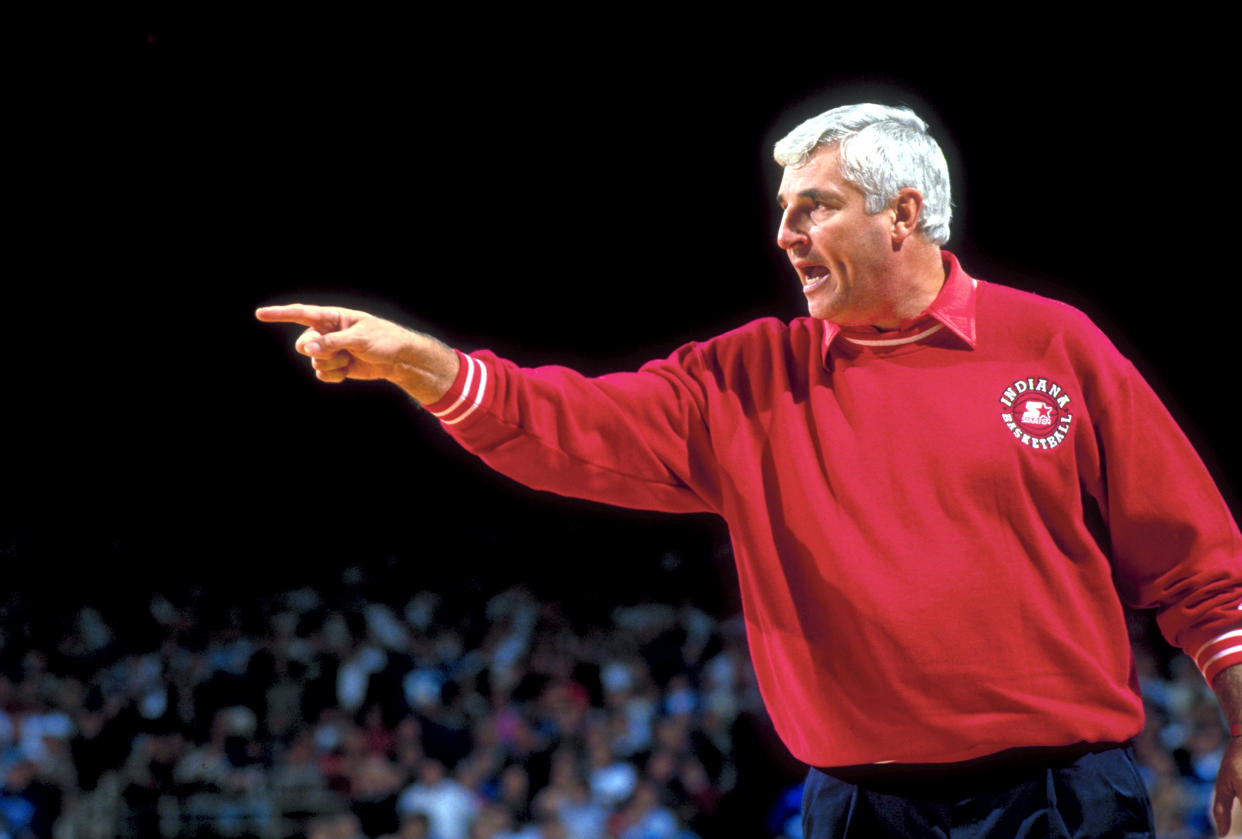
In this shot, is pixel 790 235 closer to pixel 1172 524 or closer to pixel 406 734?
pixel 1172 524

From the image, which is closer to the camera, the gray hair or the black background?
the gray hair

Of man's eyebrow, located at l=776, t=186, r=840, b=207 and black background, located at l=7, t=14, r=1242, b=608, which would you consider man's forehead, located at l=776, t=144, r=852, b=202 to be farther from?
black background, located at l=7, t=14, r=1242, b=608

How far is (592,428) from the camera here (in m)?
1.67

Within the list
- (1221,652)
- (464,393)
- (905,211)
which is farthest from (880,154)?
(1221,652)

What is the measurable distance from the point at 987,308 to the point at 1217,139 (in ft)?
24.8

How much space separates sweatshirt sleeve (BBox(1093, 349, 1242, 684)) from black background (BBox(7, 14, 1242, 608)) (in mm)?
6265

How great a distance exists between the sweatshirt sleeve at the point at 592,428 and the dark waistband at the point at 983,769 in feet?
1.43

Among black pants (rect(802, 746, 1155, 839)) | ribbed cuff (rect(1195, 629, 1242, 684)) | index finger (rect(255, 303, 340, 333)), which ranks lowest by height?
black pants (rect(802, 746, 1155, 839))

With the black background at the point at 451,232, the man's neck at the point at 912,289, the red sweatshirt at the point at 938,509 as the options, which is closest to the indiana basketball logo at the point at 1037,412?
the red sweatshirt at the point at 938,509

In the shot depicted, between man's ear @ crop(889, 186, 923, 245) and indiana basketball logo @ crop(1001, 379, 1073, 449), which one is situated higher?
man's ear @ crop(889, 186, 923, 245)

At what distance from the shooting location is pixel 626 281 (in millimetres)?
10555

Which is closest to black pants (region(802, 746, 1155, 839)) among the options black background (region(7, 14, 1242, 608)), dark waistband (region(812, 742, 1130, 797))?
dark waistband (region(812, 742, 1130, 797))

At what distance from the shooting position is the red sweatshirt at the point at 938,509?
59.1 inches

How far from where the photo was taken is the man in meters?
1.50
